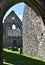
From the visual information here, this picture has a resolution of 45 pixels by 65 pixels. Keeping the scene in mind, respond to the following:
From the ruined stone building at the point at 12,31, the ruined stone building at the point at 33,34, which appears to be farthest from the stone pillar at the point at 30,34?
the ruined stone building at the point at 12,31

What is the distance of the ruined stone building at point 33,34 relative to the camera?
13.6 metres

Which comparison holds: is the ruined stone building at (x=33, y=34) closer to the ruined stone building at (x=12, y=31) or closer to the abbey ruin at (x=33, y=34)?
the abbey ruin at (x=33, y=34)

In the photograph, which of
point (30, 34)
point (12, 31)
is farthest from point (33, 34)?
point (12, 31)

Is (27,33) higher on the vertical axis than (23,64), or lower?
higher

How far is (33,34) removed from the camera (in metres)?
15.0

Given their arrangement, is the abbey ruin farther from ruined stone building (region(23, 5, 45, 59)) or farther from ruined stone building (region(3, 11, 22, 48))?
ruined stone building (region(3, 11, 22, 48))

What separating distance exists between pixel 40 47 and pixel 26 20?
303 cm

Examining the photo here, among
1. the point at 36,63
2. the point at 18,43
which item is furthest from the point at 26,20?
the point at 18,43

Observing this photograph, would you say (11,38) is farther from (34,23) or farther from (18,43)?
(34,23)

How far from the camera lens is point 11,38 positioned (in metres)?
31.1

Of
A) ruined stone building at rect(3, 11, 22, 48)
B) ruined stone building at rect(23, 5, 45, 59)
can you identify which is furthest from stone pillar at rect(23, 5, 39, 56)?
ruined stone building at rect(3, 11, 22, 48)

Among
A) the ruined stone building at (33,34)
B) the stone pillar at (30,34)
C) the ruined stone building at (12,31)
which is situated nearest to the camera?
the ruined stone building at (33,34)

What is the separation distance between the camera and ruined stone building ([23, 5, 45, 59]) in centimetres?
1356

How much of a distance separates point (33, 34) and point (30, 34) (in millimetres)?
444
